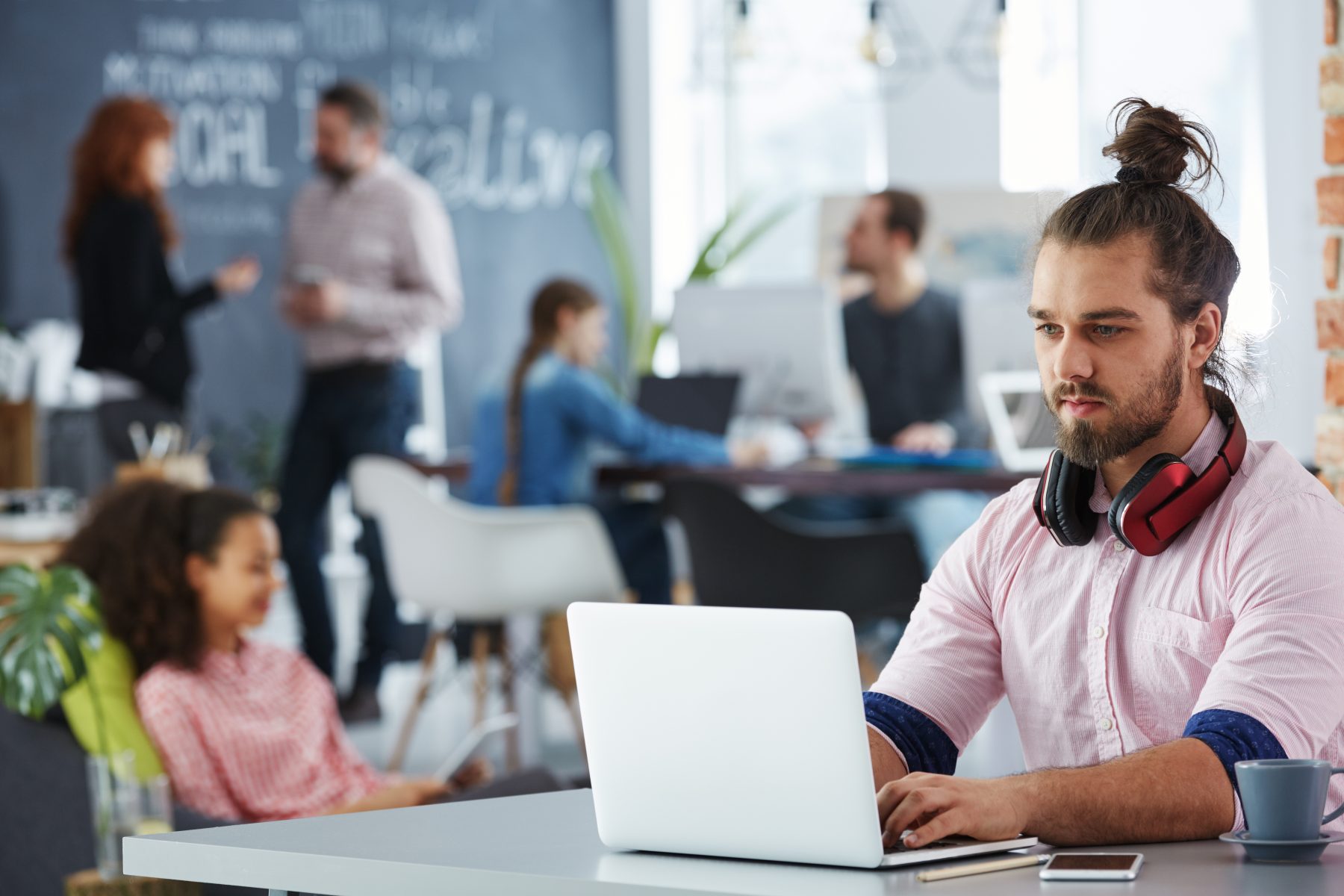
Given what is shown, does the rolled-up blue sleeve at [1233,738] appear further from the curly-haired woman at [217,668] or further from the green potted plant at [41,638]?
the green potted plant at [41,638]

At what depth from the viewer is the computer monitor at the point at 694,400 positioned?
4.79 meters

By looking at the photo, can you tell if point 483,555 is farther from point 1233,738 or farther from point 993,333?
point 1233,738

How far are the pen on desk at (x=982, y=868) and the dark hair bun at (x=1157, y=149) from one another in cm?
70

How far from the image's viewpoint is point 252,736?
276 cm

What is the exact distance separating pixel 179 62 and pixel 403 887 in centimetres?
593

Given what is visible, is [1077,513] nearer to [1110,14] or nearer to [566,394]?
[566,394]

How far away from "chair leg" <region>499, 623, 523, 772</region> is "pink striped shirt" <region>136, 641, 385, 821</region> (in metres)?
1.54

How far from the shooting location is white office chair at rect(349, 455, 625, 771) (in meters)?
4.32

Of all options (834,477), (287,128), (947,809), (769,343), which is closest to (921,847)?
(947,809)

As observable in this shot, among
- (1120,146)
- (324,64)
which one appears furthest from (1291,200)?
(1120,146)

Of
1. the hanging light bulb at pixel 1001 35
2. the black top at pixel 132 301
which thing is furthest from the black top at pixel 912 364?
the black top at pixel 132 301

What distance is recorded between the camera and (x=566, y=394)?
457 centimetres

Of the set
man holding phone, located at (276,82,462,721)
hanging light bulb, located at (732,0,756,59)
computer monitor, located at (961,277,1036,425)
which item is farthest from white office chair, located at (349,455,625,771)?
hanging light bulb, located at (732,0,756,59)

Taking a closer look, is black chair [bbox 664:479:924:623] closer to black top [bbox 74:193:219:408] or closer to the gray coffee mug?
black top [bbox 74:193:219:408]
